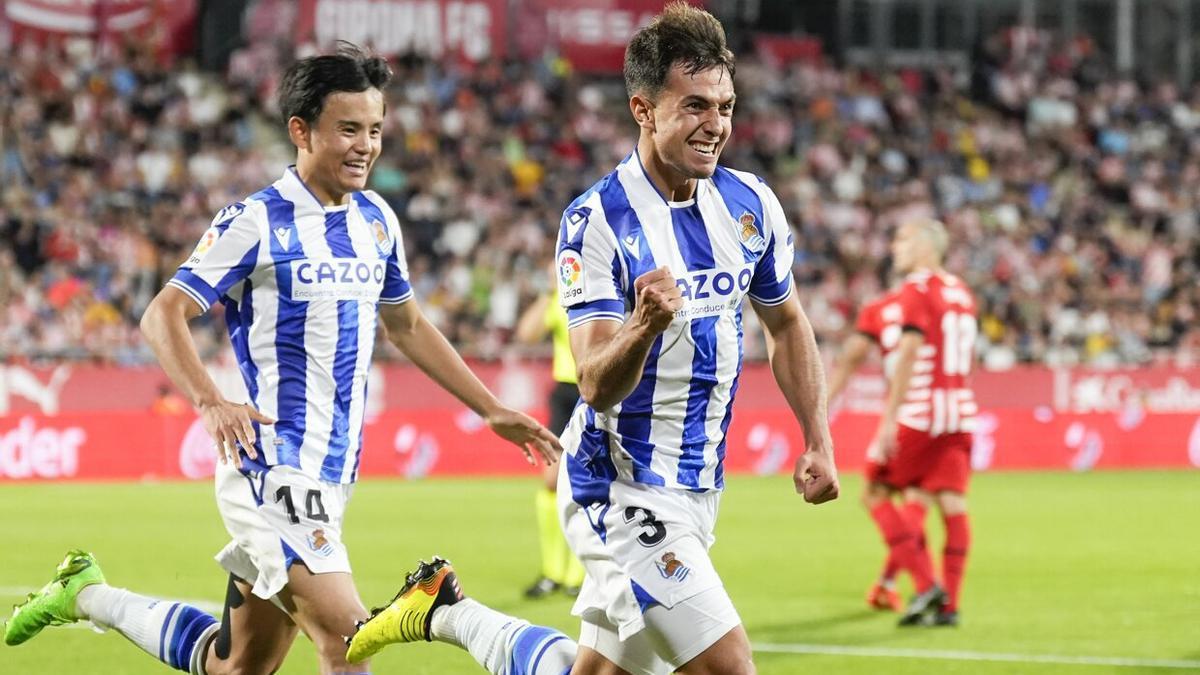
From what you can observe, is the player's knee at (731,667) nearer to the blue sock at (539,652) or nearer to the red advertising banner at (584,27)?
the blue sock at (539,652)

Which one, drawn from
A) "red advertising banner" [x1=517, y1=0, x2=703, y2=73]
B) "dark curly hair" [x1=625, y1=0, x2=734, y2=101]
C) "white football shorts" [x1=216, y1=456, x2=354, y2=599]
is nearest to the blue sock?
"white football shorts" [x1=216, y1=456, x2=354, y2=599]

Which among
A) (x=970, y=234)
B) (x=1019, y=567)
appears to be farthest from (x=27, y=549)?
(x=970, y=234)

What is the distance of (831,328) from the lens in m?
25.3

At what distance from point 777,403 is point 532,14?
10081 millimetres

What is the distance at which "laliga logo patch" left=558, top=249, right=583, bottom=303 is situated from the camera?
4.72 metres

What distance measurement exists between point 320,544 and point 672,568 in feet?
4.32

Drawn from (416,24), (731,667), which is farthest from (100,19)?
(731,667)

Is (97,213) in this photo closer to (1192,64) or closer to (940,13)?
(940,13)

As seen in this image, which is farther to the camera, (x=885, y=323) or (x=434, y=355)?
(x=885, y=323)

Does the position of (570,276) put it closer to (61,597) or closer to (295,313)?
(295,313)

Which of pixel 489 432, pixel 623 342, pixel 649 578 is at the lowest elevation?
pixel 489 432

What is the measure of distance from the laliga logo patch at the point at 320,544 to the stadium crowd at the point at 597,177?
16.0 metres

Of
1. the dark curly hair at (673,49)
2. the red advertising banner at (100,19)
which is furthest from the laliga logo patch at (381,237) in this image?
the red advertising banner at (100,19)

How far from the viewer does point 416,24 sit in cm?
2972
